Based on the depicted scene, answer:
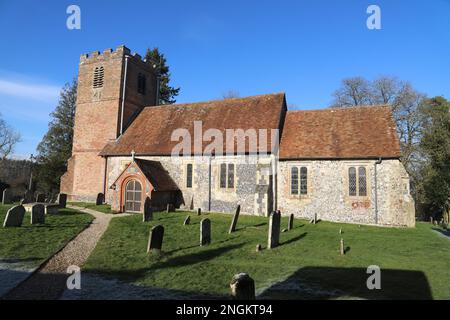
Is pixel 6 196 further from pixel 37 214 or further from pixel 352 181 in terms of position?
pixel 352 181

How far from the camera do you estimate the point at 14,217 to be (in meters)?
12.7

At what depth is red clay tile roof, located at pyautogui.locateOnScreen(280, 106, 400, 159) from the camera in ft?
62.6

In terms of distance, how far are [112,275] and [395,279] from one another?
24.2 ft

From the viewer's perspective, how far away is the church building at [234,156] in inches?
741

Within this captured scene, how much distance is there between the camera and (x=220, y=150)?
21.5m

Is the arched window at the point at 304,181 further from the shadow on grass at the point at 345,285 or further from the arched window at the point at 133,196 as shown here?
the shadow on grass at the point at 345,285

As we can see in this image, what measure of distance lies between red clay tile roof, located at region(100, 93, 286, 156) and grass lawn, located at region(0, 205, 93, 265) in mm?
9760

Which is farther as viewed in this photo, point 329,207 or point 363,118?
point 363,118

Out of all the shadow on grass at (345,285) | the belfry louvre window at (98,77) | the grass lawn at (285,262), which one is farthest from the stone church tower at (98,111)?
the shadow on grass at (345,285)

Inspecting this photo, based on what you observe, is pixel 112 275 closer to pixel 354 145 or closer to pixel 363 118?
pixel 354 145

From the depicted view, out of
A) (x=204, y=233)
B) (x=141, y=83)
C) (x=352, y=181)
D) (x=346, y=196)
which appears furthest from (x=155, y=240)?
(x=141, y=83)

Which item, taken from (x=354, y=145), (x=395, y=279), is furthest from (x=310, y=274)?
(x=354, y=145)

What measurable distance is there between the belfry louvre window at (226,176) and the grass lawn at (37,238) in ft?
30.2

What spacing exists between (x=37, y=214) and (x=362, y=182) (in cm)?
1789
